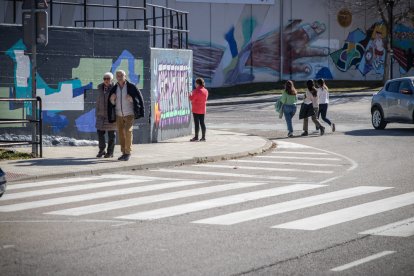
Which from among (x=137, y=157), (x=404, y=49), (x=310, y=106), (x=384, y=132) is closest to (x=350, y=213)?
(x=137, y=157)

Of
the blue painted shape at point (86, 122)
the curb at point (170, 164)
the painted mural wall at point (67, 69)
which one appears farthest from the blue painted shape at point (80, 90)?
the curb at point (170, 164)

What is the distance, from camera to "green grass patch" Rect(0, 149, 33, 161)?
19.5m

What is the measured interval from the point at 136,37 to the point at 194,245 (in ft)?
47.5

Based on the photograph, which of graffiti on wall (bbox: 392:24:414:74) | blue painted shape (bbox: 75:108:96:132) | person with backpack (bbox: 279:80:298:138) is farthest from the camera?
graffiti on wall (bbox: 392:24:414:74)

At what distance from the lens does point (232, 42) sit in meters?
53.1

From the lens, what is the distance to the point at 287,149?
2366 cm

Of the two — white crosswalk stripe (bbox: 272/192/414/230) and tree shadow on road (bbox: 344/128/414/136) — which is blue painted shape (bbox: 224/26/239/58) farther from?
white crosswalk stripe (bbox: 272/192/414/230)

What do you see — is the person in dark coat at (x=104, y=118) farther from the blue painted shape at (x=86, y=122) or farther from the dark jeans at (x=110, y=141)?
the blue painted shape at (x=86, y=122)

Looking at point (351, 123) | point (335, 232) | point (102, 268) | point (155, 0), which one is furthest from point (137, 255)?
point (155, 0)

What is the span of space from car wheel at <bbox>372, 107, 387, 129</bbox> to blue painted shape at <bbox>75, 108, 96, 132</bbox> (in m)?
10.4

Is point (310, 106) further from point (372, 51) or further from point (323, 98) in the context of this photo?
point (372, 51)

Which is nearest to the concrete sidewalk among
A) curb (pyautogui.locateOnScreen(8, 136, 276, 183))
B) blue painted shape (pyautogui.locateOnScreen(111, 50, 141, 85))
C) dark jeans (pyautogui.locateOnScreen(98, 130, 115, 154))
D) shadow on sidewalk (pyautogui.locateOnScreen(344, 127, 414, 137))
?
curb (pyautogui.locateOnScreen(8, 136, 276, 183))

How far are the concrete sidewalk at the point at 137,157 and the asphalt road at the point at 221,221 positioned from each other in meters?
0.61

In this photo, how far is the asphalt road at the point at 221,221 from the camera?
9.16m
